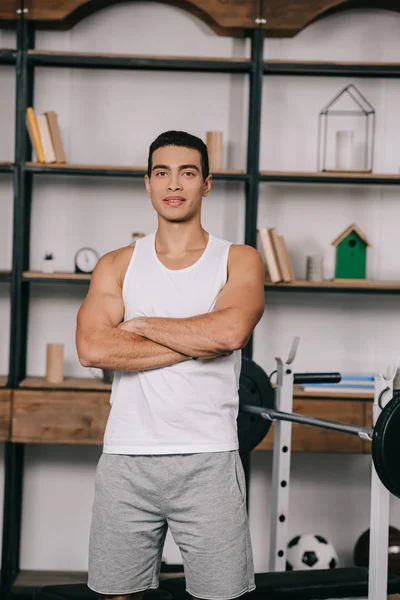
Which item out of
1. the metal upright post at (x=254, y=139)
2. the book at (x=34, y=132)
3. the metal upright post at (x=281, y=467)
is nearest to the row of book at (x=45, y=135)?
the book at (x=34, y=132)

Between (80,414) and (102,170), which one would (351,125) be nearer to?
(102,170)

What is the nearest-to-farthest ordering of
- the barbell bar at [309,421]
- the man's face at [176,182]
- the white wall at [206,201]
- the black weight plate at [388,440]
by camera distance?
the man's face at [176,182] → the black weight plate at [388,440] → the barbell bar at [309,421] → the white wall at [206,201]

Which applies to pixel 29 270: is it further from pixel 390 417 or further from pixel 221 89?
pixel 390 417

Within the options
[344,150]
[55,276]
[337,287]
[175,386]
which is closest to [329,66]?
[344,150]

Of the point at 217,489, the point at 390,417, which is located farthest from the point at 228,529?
the point at 390,417

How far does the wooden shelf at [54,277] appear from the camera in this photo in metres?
3.40

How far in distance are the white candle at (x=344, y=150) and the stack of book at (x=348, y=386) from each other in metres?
0.86

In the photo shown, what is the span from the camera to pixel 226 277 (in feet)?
5.89

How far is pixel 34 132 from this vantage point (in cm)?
335

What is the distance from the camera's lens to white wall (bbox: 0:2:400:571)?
3.66m

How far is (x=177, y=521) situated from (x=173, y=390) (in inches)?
10.1

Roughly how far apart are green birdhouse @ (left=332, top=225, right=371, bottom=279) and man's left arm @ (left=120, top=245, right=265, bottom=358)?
1726 millimetres

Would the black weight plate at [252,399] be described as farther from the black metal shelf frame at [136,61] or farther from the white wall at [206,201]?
the black metal shelf frame at [136,61]

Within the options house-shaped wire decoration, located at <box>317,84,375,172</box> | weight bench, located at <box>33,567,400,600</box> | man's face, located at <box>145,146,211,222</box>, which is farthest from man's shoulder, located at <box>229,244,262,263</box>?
house-shaped wire decoration, located at <box>317,84,375,172</box>
